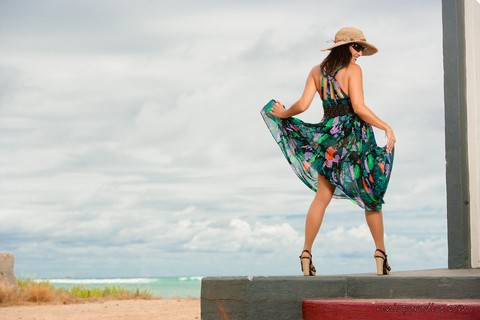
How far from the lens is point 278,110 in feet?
21.5

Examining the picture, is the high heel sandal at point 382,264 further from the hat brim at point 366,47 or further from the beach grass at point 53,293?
the beach grass at point 53,293

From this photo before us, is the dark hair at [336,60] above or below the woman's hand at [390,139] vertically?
above

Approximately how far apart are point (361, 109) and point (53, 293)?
9.81m

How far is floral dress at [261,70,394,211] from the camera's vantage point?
239 inches

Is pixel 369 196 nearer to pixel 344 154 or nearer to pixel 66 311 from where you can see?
pixel 344 154

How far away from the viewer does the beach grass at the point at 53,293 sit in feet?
44.9

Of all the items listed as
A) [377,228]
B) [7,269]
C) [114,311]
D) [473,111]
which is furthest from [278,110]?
[7,269]

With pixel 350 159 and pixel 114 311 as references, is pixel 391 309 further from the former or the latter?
pixel 114 311

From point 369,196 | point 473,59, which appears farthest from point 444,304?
point 473,59

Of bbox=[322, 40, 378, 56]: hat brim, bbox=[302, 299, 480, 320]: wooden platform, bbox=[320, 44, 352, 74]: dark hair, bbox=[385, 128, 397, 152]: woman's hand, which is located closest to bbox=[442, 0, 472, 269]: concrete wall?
bbox=[322, 40, 378, 56]: hat brim

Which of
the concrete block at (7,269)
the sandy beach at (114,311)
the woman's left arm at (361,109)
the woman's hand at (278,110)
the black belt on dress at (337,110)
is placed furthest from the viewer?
the concrete block at (7,269)

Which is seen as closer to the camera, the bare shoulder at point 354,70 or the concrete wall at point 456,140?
the bare shoulder at point 354,70

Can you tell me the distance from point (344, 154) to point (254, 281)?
1.31 meters

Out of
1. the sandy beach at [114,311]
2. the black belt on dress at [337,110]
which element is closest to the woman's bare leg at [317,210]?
the black belt on dress at [337,110]
